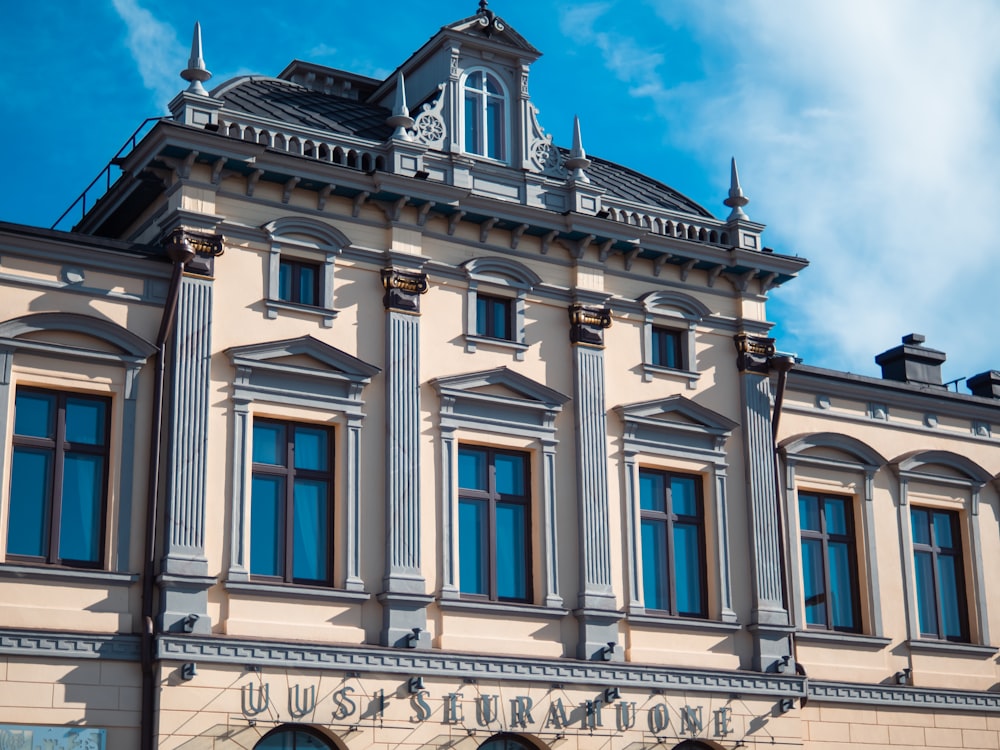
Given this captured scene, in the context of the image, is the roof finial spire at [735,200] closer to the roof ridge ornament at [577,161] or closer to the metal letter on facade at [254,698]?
the roof ridge ornament at [577,161]

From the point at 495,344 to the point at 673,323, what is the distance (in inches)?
152

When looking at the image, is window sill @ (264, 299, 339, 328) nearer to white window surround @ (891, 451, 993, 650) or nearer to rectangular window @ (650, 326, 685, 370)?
rectangular window @ (650, 326, 685, 370)

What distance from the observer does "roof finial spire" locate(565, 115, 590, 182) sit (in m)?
28.7

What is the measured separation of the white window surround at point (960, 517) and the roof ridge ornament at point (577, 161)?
28.0 feet

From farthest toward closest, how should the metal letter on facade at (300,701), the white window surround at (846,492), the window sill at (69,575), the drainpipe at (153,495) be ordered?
the white window surround at (846,492) < the metal letter on facade at (300,701) < the drainpipe at (153,495) < the window sill at (69,575)

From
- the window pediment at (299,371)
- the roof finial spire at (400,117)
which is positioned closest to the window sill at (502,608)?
the window pediment at (299,371)

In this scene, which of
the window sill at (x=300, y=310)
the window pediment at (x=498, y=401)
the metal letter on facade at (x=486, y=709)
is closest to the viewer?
the metal letter on facade at (x=486, y=709)

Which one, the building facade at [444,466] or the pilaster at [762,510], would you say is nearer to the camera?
the building facade at [444,466]

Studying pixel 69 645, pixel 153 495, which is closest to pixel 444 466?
pixel 153 495

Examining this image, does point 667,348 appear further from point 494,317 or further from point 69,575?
point 69,575

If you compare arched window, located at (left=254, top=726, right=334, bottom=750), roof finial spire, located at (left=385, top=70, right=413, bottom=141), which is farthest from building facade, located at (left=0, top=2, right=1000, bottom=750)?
roof finial spire, located at (left=385, top=70, right=413, bottom=141)

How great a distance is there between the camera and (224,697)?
2286 centimetres

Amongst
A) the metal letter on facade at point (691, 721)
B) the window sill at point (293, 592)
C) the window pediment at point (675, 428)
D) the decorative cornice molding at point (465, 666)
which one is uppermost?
the window pediment at point (675, 428)

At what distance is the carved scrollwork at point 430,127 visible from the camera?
90.6 feet
